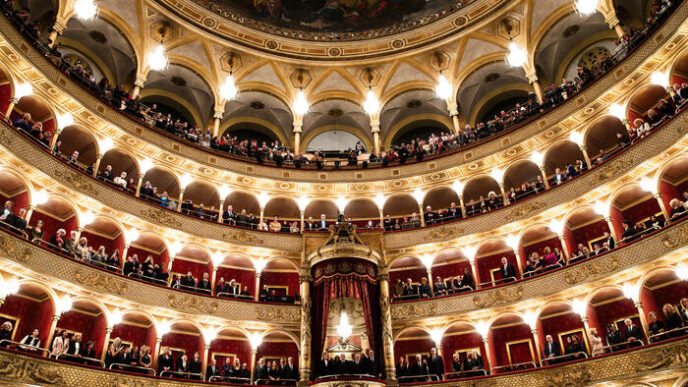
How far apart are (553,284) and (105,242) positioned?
16.7 metres

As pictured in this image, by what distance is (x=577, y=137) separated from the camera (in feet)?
63.7

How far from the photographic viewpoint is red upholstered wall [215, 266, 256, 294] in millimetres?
21625

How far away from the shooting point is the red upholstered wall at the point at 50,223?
1731cm

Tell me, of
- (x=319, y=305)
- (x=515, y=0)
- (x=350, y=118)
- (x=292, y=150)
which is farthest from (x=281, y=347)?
(x=515, y=0)

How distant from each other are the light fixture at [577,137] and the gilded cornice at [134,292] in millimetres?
12755

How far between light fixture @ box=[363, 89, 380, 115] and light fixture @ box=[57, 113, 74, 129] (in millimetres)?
14679

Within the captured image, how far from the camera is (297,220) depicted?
80.3 ft

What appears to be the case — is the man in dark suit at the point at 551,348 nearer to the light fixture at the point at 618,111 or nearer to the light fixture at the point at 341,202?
the light fixture at the point at 618,111

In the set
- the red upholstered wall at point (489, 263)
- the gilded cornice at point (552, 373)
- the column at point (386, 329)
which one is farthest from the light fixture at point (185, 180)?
the red upholstered wall at point (489, 263)

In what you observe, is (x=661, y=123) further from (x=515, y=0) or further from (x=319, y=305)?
(x=319, y=305)

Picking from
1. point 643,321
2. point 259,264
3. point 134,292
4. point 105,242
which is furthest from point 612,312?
point 105,242

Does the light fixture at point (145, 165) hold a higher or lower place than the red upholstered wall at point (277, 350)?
higher

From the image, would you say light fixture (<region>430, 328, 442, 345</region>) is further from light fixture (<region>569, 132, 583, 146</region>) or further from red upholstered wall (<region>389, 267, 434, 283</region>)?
light fixture (<region>569, 132, 583, 146</region>)

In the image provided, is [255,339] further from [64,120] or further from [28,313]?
[64,120]
